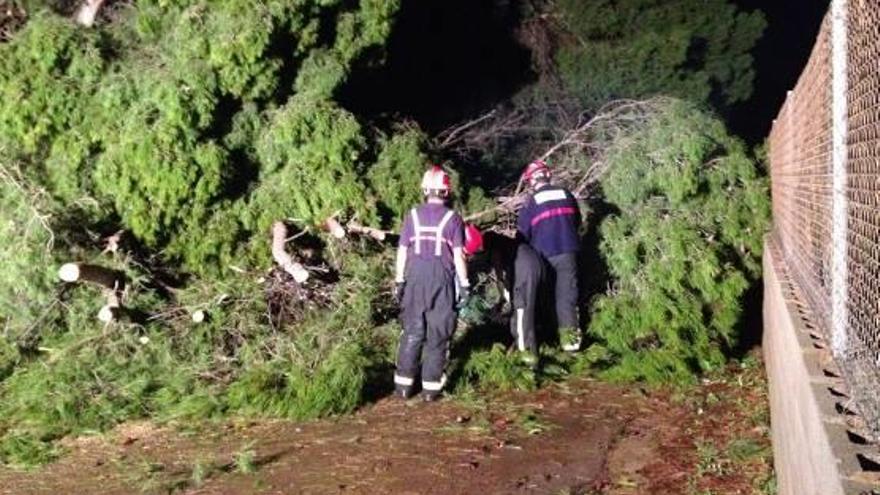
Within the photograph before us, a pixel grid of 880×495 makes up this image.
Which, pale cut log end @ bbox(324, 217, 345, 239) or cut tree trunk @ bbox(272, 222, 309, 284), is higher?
pale cut log end @ bbox(324, 217, 345, 239)

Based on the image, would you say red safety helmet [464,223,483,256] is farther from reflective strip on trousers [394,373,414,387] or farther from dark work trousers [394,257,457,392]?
reflective strip on trousers [394,373,414,387]

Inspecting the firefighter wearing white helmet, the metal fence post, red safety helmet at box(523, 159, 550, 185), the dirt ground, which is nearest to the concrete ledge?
the metal fence post

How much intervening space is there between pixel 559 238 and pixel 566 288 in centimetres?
48

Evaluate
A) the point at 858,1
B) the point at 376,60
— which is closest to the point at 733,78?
the point at 376,60

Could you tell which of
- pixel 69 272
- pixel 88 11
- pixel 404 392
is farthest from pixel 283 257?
pixel 88 11

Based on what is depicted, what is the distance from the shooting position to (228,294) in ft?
25.8

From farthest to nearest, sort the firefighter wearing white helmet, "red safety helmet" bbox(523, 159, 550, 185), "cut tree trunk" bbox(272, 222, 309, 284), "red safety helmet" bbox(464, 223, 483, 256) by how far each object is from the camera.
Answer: "red safety helmet" bbox(523, 159, 550, 185) → "cut tree trunk" bbox(272, 222, 309, 284) → "red safety helmet" bbox(464, 223, 483, 256) → the firefighter wearing white helmet

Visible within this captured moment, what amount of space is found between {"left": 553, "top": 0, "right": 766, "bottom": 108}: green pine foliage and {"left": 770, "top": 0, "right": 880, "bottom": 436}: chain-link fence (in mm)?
8013

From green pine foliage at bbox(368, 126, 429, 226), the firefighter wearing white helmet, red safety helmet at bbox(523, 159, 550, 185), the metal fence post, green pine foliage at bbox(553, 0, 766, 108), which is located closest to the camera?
the metal fence post

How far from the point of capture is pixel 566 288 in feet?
27.5

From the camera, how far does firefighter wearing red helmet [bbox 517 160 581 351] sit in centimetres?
824

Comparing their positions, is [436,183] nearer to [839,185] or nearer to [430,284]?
[430,284]

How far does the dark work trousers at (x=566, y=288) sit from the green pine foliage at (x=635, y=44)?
4.61m

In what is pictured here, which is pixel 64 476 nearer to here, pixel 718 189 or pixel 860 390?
pixel 860 390
